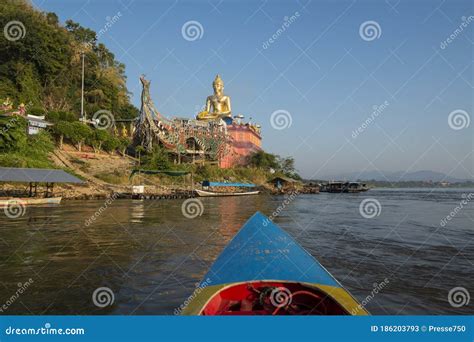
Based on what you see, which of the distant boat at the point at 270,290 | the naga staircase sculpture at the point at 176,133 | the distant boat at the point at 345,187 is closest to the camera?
the distant boat at the point at 270,290

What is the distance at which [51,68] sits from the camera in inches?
1508

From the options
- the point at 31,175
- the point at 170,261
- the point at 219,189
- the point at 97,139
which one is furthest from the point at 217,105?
the point at 170,261

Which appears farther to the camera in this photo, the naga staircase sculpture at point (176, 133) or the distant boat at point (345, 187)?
the distant boat at point (345, 187)

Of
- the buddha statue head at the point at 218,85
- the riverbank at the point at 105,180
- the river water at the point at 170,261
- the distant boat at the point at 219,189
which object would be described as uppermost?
the buddha statue head at the point at 218,85

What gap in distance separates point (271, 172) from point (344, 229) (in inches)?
1823

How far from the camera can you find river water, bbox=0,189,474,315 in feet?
18.2

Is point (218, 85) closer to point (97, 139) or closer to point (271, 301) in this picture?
point (97, 139)

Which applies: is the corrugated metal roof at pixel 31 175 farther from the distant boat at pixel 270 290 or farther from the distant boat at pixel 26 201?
the distant boat at pixel 270 290

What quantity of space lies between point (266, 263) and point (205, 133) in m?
43.5

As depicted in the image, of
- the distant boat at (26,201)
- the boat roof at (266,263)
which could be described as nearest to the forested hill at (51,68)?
the distant boat at (26,201)

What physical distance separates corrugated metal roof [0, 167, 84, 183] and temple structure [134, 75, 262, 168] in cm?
2006

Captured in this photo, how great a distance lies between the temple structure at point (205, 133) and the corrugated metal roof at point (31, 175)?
20.1 m

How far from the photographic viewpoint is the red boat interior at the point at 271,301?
397 centimetres

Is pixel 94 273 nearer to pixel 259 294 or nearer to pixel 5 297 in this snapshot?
pixel 5 297
